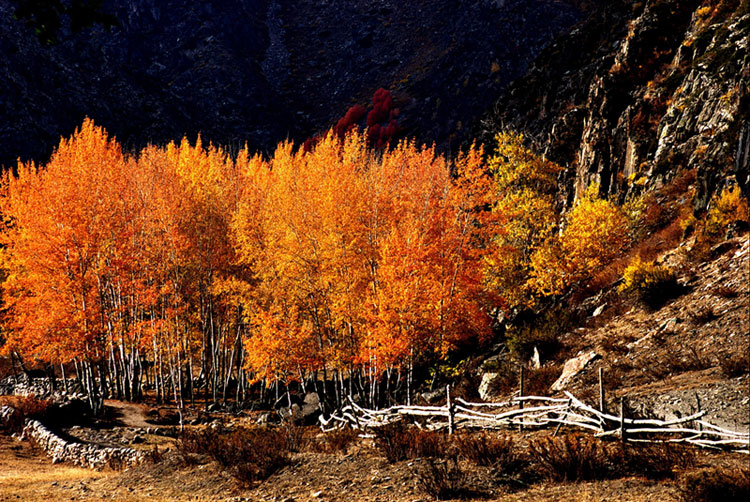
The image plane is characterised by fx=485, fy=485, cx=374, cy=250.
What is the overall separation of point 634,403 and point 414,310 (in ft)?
28.3

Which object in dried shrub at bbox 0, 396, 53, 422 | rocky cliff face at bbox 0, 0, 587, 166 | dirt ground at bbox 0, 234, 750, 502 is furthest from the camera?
rocky cliff face at bbox 0, 0, 587, 166

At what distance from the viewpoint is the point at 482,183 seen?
21.5 meters

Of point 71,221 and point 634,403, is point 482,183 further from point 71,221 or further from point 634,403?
point 71,221

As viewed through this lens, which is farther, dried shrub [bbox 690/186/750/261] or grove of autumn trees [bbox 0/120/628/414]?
grove of autumn trees [bbox 0/120/628/414]

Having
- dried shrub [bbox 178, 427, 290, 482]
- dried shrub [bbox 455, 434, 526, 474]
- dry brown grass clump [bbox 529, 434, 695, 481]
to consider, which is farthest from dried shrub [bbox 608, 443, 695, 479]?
dried shrub [bbox 178, 427, 290, 482]

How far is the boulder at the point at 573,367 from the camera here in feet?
51.1

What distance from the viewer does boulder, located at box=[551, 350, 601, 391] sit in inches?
613

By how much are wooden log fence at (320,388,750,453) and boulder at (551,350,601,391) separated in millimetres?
1642

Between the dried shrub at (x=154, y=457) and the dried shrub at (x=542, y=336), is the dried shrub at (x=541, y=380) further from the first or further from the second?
the dried shrub at (x=154, y=457)

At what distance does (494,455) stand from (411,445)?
6.73 ft

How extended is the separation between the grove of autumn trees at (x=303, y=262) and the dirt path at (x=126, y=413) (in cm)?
132

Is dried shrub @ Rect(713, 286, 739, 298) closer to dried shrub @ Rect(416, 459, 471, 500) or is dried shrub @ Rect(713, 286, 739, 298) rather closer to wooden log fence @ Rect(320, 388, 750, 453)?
wooden log fence @ Rect(320, 388, 750, 453)

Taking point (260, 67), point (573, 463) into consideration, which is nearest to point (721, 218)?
point (573, 463)

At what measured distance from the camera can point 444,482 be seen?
325 inches
